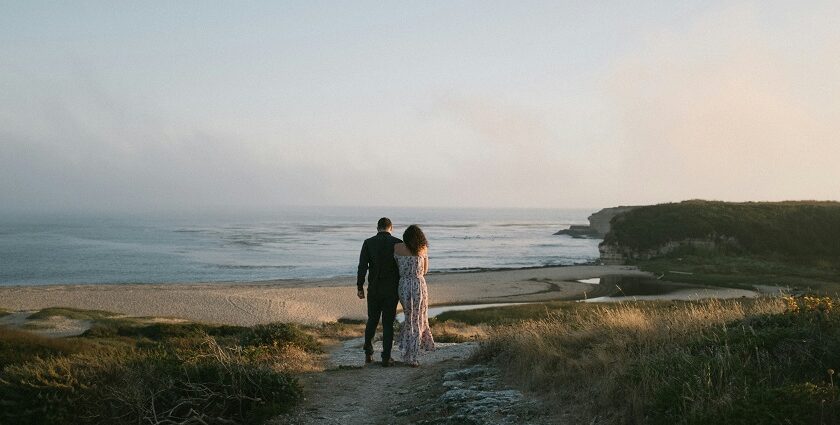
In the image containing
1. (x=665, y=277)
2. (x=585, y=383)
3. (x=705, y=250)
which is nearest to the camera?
(x=585, y=383)

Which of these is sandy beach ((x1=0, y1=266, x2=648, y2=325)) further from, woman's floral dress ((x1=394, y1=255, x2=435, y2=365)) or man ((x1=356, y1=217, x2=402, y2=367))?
man ((x1=356, y1=217, x2=402, y2=367))

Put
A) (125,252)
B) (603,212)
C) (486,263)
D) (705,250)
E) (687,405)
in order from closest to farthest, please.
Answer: (687,405)
(705,250)
(486,263)
(125,252)
(603,212)

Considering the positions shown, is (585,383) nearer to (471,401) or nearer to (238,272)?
(471,401)

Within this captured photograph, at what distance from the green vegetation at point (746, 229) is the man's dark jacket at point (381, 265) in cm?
5354

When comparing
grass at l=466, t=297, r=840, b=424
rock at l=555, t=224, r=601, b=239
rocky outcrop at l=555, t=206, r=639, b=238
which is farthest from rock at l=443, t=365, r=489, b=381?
rock at l=555, t=224, r=601, b=239

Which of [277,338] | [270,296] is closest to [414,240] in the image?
[277,338]

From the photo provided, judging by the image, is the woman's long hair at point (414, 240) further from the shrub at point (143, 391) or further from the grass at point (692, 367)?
the shrub at point (143, 391)

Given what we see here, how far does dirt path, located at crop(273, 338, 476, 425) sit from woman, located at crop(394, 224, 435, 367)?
41cm

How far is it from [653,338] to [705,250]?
5825 cm

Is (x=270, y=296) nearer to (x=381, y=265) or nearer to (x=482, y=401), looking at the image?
(x=381, y=265)

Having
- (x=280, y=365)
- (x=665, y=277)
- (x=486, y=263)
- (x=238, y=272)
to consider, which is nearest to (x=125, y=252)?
→ (x=238, y=272)

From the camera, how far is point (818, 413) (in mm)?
5355

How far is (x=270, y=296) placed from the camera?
43594 millimetres

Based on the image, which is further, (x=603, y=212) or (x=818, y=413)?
(x=603, y=212)
